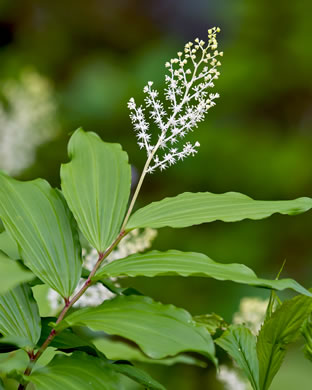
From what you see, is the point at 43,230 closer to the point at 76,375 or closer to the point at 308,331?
the point at 76,375

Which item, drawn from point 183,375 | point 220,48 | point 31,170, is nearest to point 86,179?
point 183,375

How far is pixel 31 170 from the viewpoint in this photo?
227cm

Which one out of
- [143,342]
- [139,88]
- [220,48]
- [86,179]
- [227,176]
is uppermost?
[220,48]

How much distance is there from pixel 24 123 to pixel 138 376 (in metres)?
1.43

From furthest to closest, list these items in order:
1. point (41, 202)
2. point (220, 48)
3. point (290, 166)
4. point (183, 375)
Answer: point (220, 48)
point (290, 166)
point (183, 375)
point (41, 202)

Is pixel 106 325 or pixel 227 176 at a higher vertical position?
pixel 227 176

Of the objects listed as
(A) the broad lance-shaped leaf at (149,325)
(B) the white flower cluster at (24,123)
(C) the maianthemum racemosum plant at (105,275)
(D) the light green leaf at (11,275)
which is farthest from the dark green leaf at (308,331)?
(B) the white flower cluster at (24,123)

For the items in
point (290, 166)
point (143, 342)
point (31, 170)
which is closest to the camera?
point (143, 342)

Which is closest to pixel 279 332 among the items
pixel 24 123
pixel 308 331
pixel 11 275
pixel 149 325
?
pixel 308 331

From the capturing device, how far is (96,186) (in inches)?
21.6

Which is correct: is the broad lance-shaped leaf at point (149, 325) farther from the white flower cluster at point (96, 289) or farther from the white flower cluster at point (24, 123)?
the white flower cluster at point (24, 123)

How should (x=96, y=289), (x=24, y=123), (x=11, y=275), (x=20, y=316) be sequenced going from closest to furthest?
(x=11, y=275) < (x=20, y=316) < (x=96, y=289) < (x=24, y=123)

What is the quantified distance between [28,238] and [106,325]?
10 centimetres

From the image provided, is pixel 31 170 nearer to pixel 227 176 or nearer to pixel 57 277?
pixel 227 176
